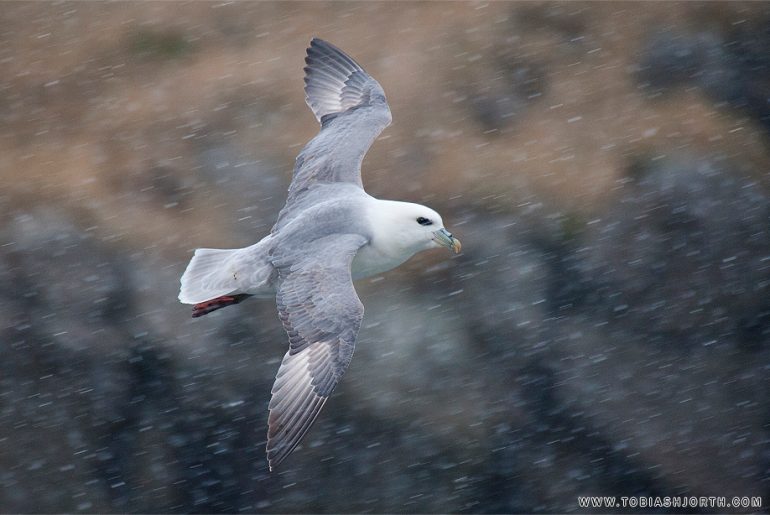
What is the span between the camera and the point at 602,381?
863 cm

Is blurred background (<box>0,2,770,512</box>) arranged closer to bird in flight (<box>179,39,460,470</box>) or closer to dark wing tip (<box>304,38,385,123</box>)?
dark wing tip (<box>304,38,385,123</box>)

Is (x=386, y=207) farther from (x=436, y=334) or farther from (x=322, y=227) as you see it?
(x=436, y=334)

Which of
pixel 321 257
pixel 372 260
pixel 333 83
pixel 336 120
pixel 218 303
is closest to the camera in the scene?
pixel 321 257

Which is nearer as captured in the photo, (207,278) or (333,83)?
(207,278)

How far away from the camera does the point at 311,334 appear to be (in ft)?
20.4

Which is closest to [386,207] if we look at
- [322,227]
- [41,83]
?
[322,227]

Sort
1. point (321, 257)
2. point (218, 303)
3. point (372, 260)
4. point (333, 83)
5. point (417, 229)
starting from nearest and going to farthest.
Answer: point (321, 257) < point (417, 229) < point (372, 260) < point (218, 303) < point (333, 83)

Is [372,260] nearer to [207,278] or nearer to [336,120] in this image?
[207,278]

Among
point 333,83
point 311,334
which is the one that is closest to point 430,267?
point 333,83

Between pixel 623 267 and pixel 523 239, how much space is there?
0.86m

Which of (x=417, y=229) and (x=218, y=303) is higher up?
(x=417, y=229)

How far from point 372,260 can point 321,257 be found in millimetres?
439

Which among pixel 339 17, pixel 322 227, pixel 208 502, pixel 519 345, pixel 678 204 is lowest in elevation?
pixel 208 502

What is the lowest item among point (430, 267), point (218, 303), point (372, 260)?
point (430, 267)
